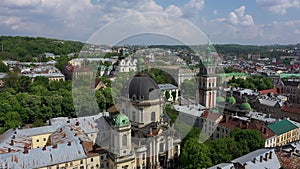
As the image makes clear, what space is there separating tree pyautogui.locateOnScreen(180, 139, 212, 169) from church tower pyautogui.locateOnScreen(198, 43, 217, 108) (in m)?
26.8

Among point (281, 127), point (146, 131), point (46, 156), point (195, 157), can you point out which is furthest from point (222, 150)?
point (46, 156)

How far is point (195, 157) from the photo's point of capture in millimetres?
34469

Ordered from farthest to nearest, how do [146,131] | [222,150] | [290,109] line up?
1. [290,109]
2. [146,131]
3. [222,150]

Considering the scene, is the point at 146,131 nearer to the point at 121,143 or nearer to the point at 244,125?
the point at 121,143

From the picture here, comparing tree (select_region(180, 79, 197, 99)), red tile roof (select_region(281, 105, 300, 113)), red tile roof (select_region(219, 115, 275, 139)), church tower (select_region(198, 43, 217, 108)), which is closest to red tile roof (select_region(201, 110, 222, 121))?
red tile roof (select_region(219, 115, 275, 139))

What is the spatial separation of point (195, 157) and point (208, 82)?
29358mm

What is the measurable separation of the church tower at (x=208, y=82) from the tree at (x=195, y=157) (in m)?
26.8

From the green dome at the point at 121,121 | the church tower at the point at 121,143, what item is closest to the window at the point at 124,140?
A: the church tower at the point at 121,143

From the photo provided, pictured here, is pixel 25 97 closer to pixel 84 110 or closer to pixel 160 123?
pixel 84 110

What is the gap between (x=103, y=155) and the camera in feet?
124

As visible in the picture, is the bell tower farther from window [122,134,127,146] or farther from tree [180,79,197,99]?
tree [180,79,197,99]

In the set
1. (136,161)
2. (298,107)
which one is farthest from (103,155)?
(298,107)

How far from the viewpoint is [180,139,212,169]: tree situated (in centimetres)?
3416

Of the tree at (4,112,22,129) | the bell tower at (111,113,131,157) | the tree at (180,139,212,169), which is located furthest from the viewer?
the tree at (4,112,22,129)
